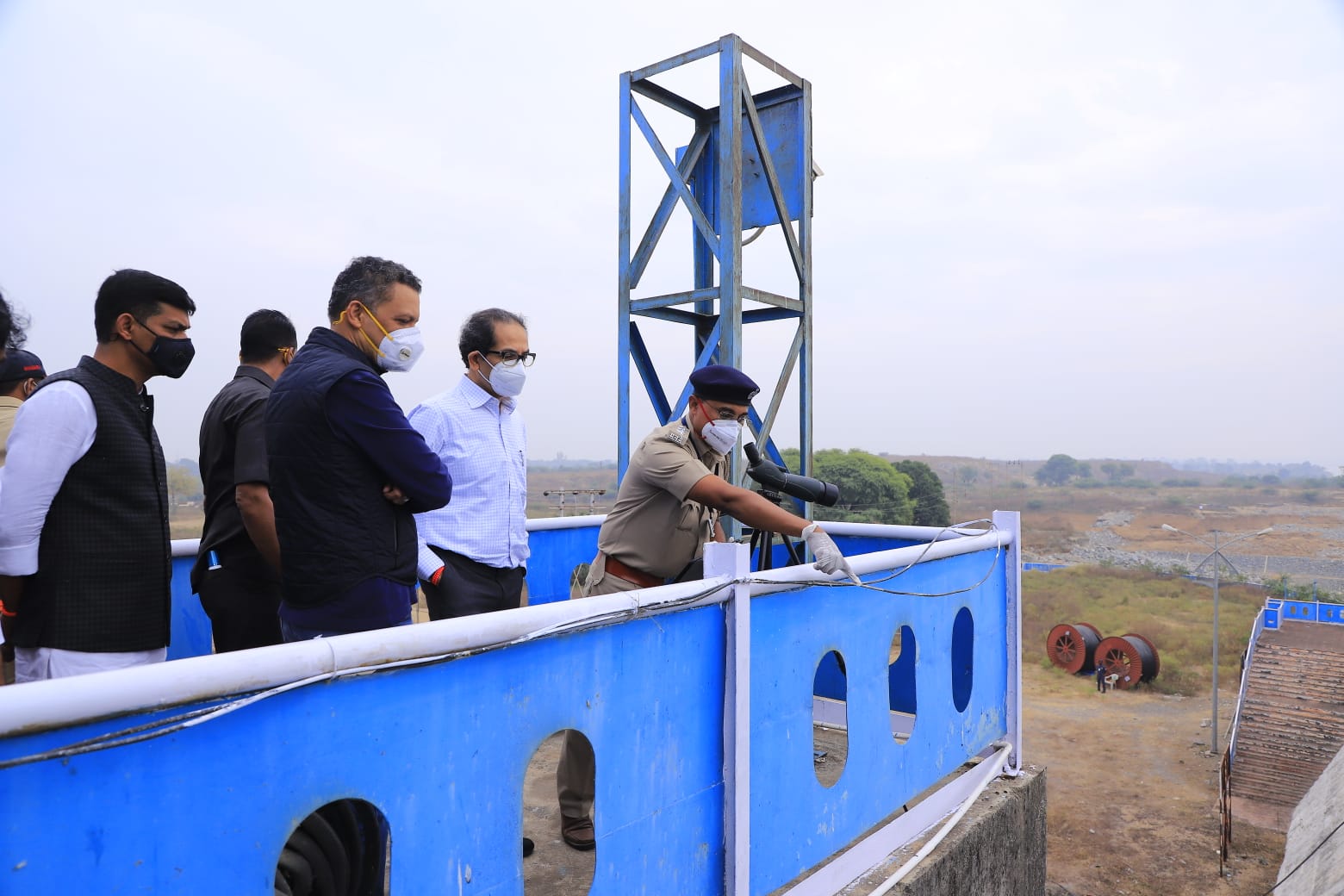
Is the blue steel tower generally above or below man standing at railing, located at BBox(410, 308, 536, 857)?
above

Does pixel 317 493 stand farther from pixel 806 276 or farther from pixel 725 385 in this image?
pixel 806 276

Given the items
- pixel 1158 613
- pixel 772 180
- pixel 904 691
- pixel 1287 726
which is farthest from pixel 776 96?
pixel 1158 613

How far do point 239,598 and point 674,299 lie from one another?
135 inches

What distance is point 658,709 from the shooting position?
7.81 ft

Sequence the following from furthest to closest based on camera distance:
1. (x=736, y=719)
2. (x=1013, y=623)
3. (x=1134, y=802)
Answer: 1. (x=1134, y=802)
2. (x=1013, y=623)
3. (x=736, y=719)

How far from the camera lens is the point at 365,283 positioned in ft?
7.86

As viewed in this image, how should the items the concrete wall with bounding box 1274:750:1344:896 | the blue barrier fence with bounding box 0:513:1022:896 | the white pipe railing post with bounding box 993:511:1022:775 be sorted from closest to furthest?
the blue barrier fence with bounding box 0:513:1022:896 < the white pipe railing post with bounding box 993:511:1022:775 < the concrete wall with bounding box 1274:750:1344:896

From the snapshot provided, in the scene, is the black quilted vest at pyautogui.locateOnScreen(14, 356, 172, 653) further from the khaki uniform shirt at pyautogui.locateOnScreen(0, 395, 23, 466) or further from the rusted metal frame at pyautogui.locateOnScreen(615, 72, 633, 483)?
the rusted metal frame at pyautogui.locateOnScreen(615, 72, 633, 483)

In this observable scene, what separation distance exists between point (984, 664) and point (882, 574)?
1.46 m

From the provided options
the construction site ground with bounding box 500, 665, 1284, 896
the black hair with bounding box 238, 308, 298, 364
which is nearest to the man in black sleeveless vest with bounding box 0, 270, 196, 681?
the black hair with bounding box 238, 308, 298, 364

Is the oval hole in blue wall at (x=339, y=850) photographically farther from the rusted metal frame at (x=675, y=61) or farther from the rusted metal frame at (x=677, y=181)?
the rusted metal frame at (x=675, y=61)

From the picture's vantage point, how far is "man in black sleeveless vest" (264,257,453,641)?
6.97 feet

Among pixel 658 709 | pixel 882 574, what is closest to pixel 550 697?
pixel 658 709

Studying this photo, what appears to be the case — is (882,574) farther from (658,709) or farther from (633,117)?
(633,117)
